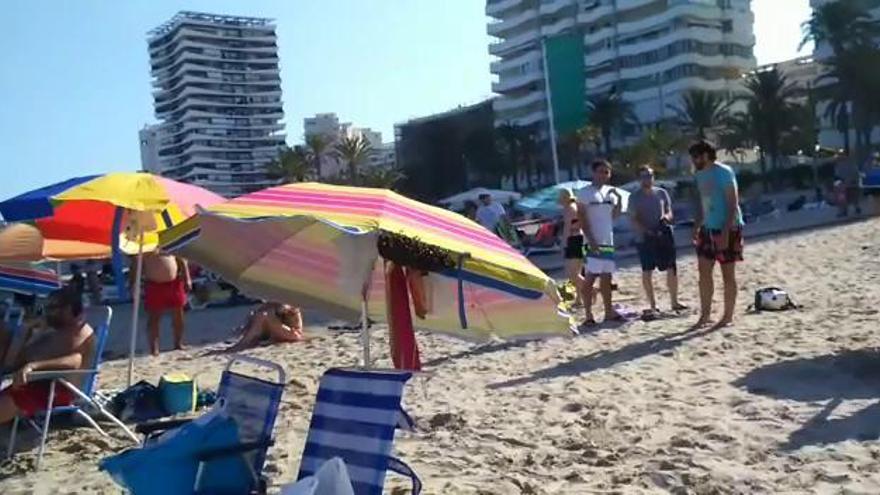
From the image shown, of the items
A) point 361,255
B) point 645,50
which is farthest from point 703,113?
point 361,255

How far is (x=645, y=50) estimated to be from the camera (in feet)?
279

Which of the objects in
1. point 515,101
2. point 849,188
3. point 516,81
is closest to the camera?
point 849,188

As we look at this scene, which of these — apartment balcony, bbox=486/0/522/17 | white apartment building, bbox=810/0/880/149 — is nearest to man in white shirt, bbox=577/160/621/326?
white apartment building, bbox=810/0/880/149

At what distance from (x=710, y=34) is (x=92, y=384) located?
276ft

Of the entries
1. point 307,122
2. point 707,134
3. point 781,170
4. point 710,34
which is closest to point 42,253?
point 781,170

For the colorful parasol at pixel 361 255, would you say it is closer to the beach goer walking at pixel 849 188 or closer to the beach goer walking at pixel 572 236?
the beach goer walking at pixel 572 236

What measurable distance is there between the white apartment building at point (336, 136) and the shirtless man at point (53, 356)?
74.1m

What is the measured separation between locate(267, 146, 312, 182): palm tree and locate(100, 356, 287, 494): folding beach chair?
70884 millimetres

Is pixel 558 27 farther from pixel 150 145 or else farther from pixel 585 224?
pixel 585 224

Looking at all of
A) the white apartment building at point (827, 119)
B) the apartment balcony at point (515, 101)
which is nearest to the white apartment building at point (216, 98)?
the apartment balcony at point (515, 101)

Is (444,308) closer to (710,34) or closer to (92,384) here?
(92,384)

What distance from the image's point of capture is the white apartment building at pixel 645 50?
81938 millimetres

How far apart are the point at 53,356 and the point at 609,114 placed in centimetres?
7497

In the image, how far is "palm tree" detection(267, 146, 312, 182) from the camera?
7525 centimetres
